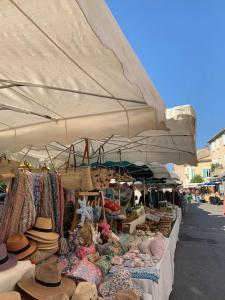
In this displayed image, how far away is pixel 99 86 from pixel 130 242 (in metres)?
2.77

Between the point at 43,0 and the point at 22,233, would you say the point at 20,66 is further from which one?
the point at 22,233

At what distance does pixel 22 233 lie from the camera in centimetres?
270

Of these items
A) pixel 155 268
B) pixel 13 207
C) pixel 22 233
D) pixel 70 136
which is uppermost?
pixel 70 136

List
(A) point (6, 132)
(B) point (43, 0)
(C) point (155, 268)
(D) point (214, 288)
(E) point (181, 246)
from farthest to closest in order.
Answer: (E) point (181, 246), (D) point (214, 288), (A) point (6, 132), (C) point (155, 268), (B) point (43, 0)

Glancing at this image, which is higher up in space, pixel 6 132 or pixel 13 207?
pixel 6 132

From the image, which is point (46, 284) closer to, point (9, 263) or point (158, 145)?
point (9, 263)

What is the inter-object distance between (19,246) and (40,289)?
477 mm

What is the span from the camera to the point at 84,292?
237 centimetres

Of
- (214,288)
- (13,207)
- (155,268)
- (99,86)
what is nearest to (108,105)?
(99,86)

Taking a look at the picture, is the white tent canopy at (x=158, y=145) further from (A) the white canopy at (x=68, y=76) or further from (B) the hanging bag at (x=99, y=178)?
(A) the white canopy at (x=68, y=76)

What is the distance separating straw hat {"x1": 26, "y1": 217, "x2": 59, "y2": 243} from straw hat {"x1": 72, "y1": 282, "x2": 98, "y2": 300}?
0.53 m

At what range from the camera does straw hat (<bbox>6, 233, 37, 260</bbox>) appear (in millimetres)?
2490

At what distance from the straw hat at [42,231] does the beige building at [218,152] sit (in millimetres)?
43977

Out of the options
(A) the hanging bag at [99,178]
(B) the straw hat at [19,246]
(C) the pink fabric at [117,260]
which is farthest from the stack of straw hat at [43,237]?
(A) the hanging bag at [99,178]
